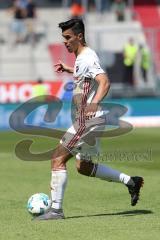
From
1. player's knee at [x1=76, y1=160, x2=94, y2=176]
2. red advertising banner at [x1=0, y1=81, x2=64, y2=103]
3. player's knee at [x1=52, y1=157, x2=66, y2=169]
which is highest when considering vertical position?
player's knee at [x1=52, y1=157, x2=66, y2=169]

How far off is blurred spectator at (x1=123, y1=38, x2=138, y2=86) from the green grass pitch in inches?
493

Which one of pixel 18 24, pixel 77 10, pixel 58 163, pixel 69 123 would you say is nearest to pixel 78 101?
pixel 58 163

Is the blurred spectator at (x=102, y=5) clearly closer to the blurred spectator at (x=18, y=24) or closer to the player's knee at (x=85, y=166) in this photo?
the blurred spectator at (x=18, y=24)

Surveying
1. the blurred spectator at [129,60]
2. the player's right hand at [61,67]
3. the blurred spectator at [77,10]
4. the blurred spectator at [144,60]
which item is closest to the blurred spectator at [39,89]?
the blurred spectator at [129,60]

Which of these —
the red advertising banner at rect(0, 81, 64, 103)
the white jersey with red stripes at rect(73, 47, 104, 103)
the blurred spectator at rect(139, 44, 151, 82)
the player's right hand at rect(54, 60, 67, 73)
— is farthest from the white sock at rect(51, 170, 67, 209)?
the blurred spectator at rect(139, 44, 151, 82)

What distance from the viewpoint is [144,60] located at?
3027cm

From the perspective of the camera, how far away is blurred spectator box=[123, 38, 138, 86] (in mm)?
30191

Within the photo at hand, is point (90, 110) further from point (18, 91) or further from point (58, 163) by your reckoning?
point (18, 91)

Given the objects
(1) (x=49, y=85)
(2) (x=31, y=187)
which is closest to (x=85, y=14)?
(1) (x=49, y=85)

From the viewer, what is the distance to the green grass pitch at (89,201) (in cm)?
764

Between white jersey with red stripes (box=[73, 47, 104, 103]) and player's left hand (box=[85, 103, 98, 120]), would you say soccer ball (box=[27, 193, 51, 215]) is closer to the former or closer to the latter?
player's left hand (box=[85, 103, 98, 120])

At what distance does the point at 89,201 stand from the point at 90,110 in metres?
2.11

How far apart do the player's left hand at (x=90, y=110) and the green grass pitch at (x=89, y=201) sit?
3.98ft

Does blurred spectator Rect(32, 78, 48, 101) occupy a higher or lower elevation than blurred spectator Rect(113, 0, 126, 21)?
lower
